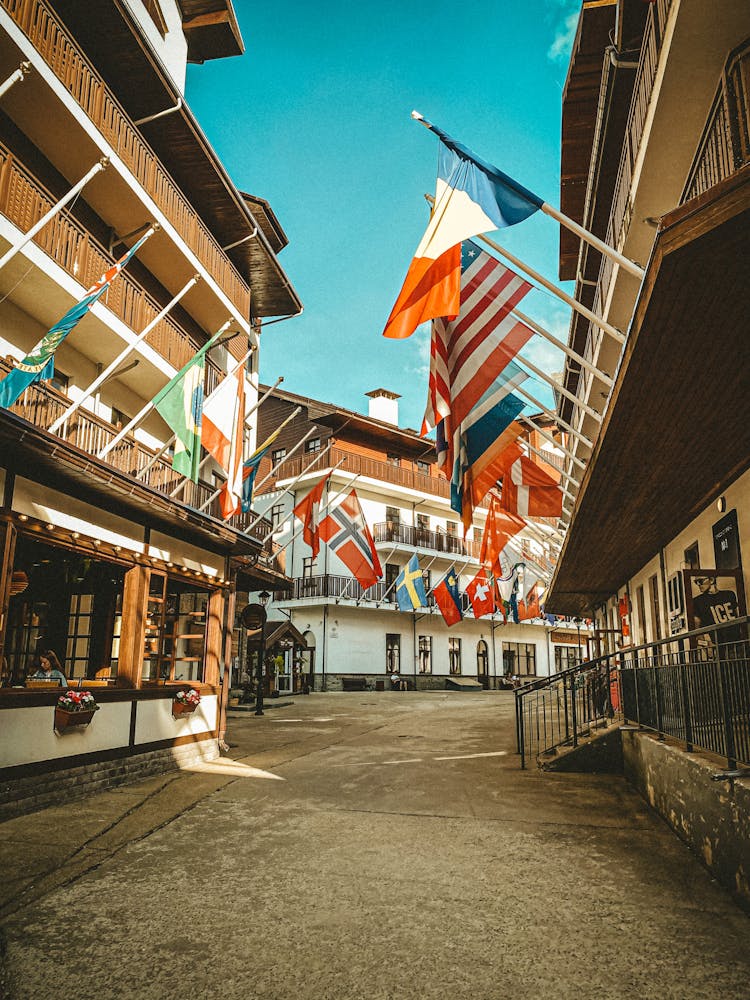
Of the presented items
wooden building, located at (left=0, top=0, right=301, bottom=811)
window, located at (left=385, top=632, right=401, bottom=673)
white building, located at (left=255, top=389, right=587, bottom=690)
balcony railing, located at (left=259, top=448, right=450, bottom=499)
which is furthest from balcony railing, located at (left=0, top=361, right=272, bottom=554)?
window, located at (left=385, top=632, right=401, bottom=673)

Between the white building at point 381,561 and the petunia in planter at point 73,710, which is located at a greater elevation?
the white building at point 381,561

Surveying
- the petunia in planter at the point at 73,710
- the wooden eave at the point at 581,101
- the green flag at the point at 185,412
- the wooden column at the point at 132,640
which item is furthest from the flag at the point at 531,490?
the petunia in planter at the point at 73,710

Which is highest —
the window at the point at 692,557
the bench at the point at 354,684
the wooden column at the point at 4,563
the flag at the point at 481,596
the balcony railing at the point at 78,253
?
the balcony railing at the point at 78,253

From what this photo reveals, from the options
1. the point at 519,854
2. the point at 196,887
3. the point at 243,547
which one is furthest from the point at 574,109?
the point at 196,887

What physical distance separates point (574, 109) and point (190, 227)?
25.6 feet

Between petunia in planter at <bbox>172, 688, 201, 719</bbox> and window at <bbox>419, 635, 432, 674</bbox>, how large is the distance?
1177 inches

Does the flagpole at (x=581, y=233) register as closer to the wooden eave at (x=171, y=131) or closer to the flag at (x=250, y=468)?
the flag at (x=250, y=468)

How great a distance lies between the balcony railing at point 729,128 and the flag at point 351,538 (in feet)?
42.9

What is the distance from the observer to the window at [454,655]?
137 feet

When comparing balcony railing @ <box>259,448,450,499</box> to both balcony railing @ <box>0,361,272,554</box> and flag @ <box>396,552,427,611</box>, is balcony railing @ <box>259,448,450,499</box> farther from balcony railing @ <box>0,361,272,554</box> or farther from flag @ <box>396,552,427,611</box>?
balcony railing @ <box>0,361,272,554</box>

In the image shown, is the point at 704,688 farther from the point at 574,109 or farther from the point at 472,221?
the point at 574,109

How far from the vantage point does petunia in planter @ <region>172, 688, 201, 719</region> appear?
418 inches

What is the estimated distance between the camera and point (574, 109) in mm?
11469

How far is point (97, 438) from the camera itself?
1096 centimetres
